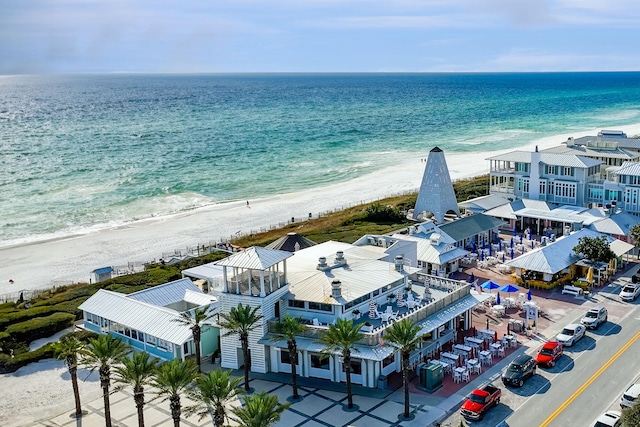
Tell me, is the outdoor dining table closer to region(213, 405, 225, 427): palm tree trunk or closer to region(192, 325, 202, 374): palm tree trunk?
region(192, 325, 202, 374): palm tree trunk

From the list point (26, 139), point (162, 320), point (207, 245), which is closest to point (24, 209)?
point (207, 245)

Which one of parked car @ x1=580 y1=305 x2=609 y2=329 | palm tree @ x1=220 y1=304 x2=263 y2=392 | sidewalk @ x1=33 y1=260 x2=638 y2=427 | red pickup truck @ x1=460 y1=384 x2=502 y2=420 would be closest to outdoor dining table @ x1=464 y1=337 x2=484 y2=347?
sidewalk @ x1=33 y1=260 x2=638 y2=427

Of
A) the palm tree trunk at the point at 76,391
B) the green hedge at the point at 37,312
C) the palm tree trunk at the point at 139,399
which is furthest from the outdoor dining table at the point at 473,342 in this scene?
the green hedge at the point at 37,312

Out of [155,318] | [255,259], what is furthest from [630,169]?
[155,318]

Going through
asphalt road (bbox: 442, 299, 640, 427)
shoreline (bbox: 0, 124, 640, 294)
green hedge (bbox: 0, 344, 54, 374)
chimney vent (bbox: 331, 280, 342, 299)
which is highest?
chimney vent (bbox: 331, 280, 342, 299)

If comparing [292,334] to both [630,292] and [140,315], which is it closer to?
[140,315]
